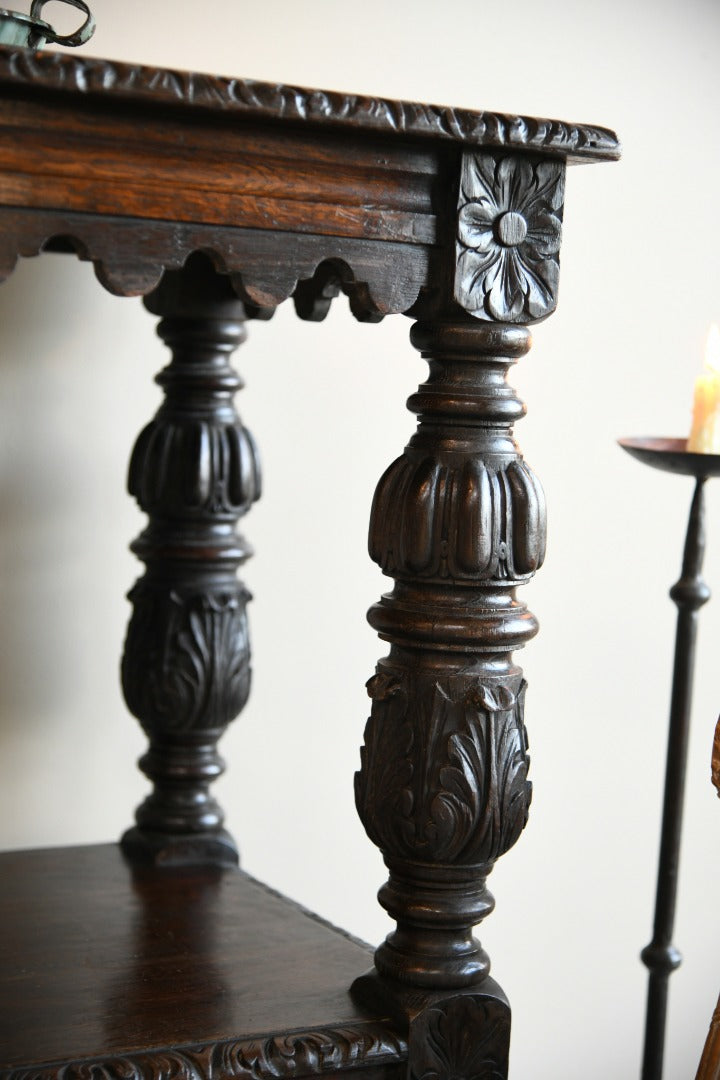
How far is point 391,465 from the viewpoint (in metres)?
1.04

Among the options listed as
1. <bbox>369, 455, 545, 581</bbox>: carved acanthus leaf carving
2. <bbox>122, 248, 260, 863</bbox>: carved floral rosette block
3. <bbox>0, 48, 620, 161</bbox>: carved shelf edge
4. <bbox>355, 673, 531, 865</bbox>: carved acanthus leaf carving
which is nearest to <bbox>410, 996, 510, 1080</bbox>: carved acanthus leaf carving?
<bbox>355, 673, 531, 865</bbox>: carved acanthus leaf carving

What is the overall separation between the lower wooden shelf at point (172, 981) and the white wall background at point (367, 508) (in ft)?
0.98

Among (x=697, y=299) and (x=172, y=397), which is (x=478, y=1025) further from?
(x=697, y=299)

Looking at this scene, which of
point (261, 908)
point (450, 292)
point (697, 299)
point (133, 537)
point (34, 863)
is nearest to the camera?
point (450, 292)

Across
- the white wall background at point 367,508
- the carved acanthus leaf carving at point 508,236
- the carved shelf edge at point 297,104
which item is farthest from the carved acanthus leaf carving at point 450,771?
the white wall background at point 367,508

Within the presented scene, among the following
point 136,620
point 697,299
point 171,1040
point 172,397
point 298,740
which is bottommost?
point 171,1040

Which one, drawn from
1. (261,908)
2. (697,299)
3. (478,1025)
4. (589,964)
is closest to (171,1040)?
(478,1025)

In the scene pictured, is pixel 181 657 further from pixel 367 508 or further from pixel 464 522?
pixel 464 522

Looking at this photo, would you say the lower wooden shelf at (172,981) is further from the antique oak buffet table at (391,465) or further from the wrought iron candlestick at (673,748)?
the wrought iron candlestick at (673,748)

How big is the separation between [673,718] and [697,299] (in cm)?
63

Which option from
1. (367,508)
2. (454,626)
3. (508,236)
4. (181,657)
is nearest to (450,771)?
(454,626)

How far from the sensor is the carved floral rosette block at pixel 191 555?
1.48 m

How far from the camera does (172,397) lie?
1495 mm

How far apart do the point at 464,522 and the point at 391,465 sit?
0.25 feet
